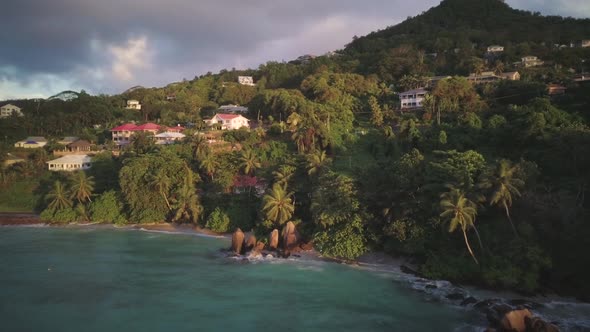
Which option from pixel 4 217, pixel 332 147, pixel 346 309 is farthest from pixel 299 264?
pixel 4 217

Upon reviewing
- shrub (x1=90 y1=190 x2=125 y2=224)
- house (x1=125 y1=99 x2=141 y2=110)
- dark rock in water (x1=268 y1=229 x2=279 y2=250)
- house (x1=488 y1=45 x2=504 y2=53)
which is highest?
house (x1=488 y1=45 x2=504 y2=53)

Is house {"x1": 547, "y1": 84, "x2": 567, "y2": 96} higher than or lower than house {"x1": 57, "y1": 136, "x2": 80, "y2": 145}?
higher

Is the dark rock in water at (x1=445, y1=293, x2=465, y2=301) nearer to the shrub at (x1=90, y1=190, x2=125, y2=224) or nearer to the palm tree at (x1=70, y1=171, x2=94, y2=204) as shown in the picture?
the shrub at (x1=90, y1=190, x2=125, y2=224)

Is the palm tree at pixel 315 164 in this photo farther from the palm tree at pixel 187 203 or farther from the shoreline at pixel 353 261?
the palm tree at pixel 187 203

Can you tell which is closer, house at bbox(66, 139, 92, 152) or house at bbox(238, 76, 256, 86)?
house at bbox(66, 139, 92, 152)

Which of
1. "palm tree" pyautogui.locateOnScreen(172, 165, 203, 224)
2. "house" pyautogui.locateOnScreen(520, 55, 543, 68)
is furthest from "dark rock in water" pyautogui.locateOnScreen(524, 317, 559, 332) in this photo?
"house" pyautogui.locateOnScreen(520, 55, 543, 68)

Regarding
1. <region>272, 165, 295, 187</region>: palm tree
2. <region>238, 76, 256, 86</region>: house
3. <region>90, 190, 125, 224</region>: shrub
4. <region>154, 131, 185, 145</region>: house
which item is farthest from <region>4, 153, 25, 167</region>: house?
<region>238, 76, 256, 86</region>: house

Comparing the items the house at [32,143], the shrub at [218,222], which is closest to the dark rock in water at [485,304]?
the shrub at [218,222]

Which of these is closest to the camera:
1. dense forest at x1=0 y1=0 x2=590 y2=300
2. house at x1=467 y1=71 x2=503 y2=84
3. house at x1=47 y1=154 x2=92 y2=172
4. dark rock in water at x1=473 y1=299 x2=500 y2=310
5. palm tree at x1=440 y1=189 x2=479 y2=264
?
dark rock in water at x1=473 y1=299 x2=500 y2=310

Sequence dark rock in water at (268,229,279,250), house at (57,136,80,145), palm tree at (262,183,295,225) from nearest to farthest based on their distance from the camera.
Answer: dark rock in water at (268,229,279,250) → palm tree at (262,183,295,225) → house at (57,136,80,145)
